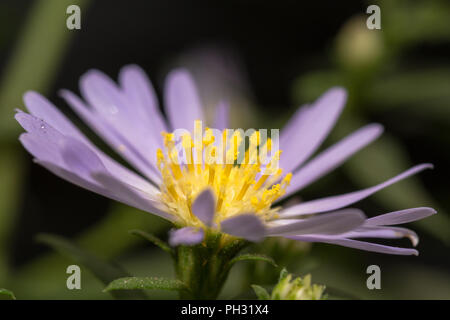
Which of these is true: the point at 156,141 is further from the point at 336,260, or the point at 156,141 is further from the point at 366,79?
the point at 366,79

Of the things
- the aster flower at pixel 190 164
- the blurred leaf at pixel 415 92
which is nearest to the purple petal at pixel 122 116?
the aster flower at pixel 190 164

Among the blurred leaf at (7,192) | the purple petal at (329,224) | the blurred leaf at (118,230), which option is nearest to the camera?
the purple petal at (329,224)

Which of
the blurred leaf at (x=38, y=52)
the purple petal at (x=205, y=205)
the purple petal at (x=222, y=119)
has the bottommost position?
the purple petal at (x=205, y=205)

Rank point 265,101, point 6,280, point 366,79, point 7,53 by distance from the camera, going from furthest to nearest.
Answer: point 265,101 → point 7,53 → point 366,79 → point 6,280

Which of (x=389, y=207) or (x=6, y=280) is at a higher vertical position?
(x=389, y=207)

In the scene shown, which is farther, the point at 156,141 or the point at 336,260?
the point at 336,260

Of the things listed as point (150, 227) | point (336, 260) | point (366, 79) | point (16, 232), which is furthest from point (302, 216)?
point (16, 232)

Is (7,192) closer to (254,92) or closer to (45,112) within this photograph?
(45,112)

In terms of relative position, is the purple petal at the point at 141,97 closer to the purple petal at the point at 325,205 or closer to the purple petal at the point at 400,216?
the purple petal at the point at 325,205
